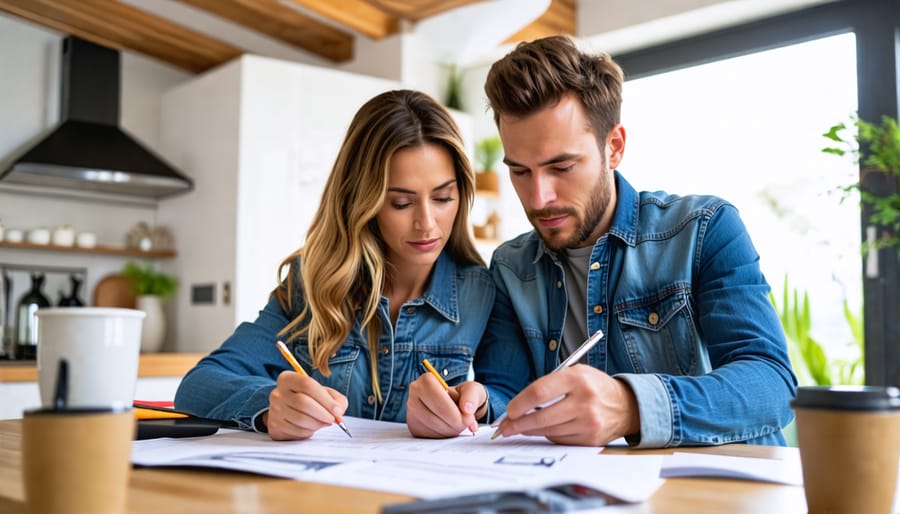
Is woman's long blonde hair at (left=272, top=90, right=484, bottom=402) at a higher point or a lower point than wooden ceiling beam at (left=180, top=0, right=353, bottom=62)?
lower

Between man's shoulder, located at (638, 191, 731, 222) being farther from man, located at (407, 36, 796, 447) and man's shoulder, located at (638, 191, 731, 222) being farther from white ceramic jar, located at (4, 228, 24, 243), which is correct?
white ceramic jar, located at (4, 228, 24, 243)

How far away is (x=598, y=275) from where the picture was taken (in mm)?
1477

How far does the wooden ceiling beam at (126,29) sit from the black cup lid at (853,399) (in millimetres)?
3604

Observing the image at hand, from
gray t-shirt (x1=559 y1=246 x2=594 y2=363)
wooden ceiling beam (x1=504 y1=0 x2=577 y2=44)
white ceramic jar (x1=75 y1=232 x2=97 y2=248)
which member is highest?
wooden ceiling beam (x1=504 y1=0 x2=577 y2=44)

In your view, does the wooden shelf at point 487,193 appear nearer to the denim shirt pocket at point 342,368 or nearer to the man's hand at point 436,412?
the denim shirt pocket at point 342,368

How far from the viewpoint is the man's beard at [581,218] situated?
4.89 ft

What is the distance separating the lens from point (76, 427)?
58 cm

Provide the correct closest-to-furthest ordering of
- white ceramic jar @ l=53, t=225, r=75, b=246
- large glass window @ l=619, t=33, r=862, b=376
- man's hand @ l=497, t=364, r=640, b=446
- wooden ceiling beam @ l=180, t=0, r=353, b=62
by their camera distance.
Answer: man's hand @ l=497, t=364, r=640, b=446 → large glass window @ l=619, t=33, r=862, b=376 → white ceramic jar @ l=53, t=225, r=75, b=246 → wooden ceiling beam @ l=180, t=0, r=353, b=62

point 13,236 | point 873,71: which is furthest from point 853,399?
point 13,236

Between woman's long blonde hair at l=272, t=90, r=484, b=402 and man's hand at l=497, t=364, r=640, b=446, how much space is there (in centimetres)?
62

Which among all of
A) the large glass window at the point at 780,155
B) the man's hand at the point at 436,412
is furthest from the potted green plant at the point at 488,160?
the man's hand at the point at 436,412

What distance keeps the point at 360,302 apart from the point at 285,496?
94 cm

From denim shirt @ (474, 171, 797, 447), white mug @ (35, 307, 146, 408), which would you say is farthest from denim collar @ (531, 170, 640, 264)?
white mug @ (35, 307, 146, 408)

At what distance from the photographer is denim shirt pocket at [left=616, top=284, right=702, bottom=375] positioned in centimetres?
140
